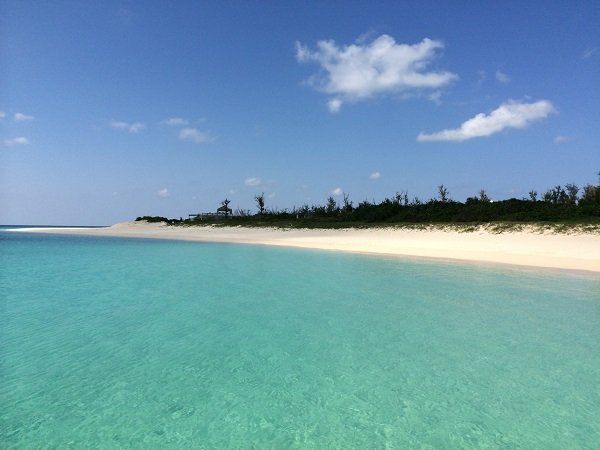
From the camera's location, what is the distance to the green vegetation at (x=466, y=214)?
29.4 meters

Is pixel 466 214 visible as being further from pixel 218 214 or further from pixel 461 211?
pixel 218 214

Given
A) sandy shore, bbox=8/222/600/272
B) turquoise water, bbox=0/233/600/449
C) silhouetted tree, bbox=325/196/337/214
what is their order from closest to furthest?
1. turquoise water, bbox=0/233/600/449
2. sandy shore, bbox=8/222/600/272
3. silhouetted tree, bbox=325/196/337/214

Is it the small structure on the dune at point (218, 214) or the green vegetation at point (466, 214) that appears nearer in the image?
the green vegetation at point (466, 214)

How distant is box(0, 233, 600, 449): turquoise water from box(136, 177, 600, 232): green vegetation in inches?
838

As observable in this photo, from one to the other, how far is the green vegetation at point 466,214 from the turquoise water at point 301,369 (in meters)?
21.3

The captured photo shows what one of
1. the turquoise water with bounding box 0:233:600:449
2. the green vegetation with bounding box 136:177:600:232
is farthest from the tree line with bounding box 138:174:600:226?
the turquoise water with bounding box 0:233:600:449

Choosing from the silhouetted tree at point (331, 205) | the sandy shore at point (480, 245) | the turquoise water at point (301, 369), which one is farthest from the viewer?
the silhouetted tree at point (331, 205)

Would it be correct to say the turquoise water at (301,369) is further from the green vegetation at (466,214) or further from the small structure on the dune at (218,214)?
the small structure on the dune at (218,214)

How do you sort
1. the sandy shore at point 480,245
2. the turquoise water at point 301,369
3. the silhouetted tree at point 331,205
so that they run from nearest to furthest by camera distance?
the turquoise water at point 301,369
the sandy shore at point 480,245
the silhouetted tree at point 331,205

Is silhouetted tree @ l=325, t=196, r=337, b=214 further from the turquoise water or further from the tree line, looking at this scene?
the turquoise water

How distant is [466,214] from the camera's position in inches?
1458

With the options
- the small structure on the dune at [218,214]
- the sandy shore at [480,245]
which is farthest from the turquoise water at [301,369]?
the small structure on the dune at [218,214]

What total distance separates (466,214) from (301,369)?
35849mm

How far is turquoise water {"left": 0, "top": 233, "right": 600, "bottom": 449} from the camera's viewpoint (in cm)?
382
